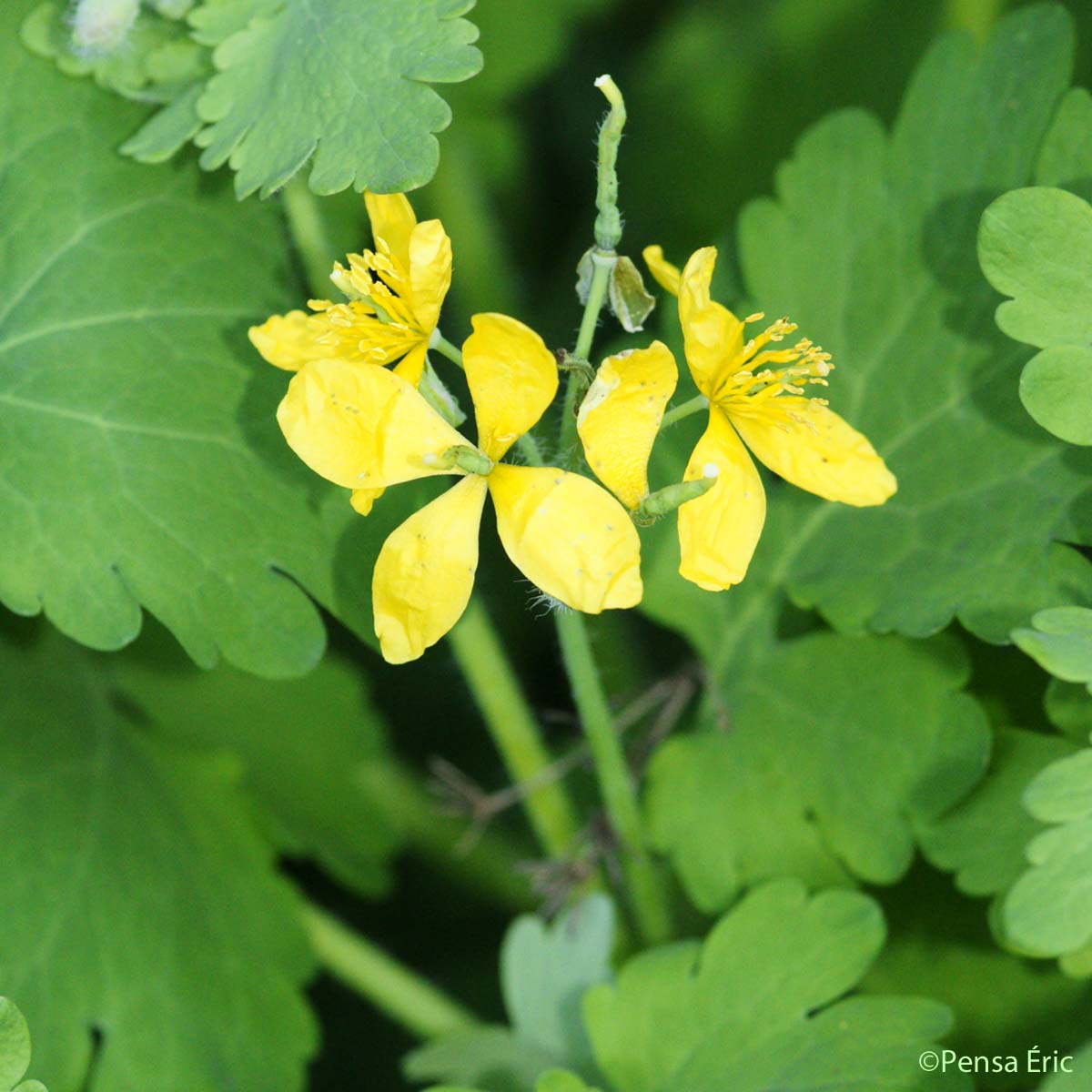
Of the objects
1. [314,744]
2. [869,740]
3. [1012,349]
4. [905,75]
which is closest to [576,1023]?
[869,740]

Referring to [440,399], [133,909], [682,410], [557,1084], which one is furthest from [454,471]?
[133,909]

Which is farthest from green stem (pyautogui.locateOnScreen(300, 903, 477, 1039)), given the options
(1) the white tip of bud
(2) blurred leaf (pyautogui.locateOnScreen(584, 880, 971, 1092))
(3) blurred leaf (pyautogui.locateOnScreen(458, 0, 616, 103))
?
(3) blurred leaf (pyautogui.locateOnScreen(458, 0, 616, 103))

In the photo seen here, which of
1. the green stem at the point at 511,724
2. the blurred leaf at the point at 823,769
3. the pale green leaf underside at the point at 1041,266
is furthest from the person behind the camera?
the green stem at the point at 511,724

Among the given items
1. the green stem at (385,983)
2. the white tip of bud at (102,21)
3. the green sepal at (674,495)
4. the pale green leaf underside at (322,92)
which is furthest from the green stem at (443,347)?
the green stem at (385,983)

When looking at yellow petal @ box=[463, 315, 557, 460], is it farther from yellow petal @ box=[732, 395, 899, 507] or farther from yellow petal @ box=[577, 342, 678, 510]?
yellow petal @ box=[732, 395, 899, 507]

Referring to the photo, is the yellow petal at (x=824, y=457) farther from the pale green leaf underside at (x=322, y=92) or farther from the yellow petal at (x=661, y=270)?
the pale green leaf underside at (x=322, y=92)

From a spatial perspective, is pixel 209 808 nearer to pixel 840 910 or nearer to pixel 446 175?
pixel 840 910
